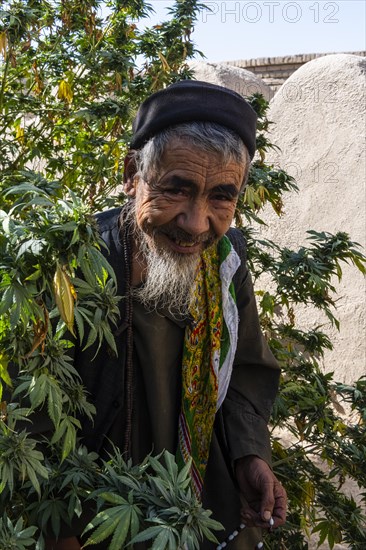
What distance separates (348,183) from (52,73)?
2.99 metres

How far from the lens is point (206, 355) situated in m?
2.45

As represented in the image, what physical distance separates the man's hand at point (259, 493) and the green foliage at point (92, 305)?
26 cm

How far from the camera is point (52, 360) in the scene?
1.81 metres

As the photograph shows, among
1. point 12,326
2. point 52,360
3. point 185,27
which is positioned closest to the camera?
point 12,326

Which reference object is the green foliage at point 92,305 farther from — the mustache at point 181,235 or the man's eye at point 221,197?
the man's eye at point 221,197

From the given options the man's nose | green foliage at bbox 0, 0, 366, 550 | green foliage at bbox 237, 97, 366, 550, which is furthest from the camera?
green foliage at bbox 237, 97, 366, 550

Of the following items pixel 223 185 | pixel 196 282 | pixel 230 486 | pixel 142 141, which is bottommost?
pixel 230 486

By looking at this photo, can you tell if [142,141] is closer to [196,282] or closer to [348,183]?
[196,282]

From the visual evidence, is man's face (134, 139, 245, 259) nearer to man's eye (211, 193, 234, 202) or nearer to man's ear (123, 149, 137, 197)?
man's eye (211, 193, 234, 202)

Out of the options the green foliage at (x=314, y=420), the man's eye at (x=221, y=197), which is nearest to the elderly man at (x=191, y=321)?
the man's eye at (x=221, y=197)

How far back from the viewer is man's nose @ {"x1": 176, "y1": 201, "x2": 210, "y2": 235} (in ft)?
7.09

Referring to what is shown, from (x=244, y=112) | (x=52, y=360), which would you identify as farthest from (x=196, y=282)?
(x=52, y=360)

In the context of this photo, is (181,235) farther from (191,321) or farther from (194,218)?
(191,321)

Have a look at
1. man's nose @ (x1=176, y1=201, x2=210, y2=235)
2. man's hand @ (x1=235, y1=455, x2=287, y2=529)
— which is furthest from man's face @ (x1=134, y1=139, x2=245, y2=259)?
man's hand @ (x1=235, y1=455, x2=287, y2=529)
